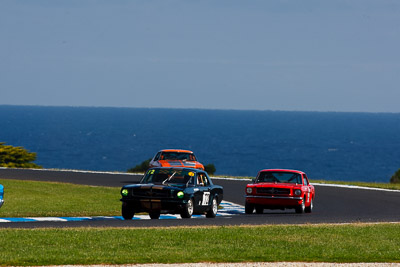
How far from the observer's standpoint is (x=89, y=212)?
2627 cm

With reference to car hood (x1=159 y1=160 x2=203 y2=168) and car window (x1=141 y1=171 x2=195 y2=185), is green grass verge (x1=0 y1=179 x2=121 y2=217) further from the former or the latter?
car window (x1=141 y1=171 x2=195 y2=185)

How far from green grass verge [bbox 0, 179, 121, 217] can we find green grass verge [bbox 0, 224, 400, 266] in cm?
695

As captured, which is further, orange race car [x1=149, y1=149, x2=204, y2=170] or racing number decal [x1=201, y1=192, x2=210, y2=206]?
orange race car [x1=149, y1=149, x2=204, y2=170]

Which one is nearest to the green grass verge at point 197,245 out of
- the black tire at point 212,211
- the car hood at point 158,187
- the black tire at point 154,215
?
the car hood at point 158,187

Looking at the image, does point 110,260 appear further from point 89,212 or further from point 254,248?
point 89,212

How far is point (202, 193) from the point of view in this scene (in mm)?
24016

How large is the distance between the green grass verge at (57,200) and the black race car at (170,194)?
304 centimetres

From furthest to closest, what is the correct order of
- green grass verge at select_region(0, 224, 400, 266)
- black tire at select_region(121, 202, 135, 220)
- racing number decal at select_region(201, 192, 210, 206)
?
1. racing number decal at select_region(201, 192, 210, 206)
2. black tire at select_region(121, 202, 135, 220)
3. green grass verge at select_region(0, 224, 400, 266)

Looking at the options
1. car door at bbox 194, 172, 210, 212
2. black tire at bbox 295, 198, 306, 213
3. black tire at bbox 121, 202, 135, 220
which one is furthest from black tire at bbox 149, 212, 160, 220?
black tire at bbox 295, 198, 306, 213

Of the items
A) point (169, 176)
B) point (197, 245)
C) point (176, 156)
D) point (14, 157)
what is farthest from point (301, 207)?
point (14, 157)

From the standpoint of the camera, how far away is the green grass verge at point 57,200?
85.1ft

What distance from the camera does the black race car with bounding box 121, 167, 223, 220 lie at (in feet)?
74.9

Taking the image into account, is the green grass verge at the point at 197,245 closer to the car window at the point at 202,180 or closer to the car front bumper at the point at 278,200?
the car window at the point at 202,180

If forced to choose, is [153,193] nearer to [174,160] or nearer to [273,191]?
[273,191]
